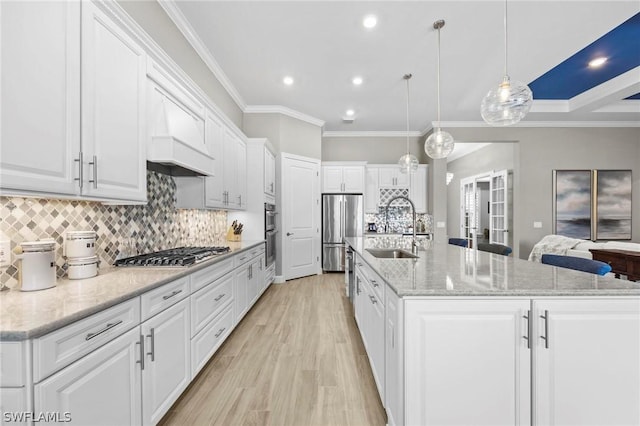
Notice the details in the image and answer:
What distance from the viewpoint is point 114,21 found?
1552mm

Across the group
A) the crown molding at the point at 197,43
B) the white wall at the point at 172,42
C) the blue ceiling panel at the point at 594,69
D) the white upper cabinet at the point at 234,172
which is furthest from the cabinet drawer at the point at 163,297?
the blue ceiling panel at the point at 594,69

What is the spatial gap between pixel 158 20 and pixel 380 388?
11.4ft

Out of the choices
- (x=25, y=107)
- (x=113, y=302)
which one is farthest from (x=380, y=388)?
(x=25, y=107)

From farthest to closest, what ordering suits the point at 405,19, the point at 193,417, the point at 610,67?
1. the point at 610,67
2. the point at 405,19
3. the point at 193,417

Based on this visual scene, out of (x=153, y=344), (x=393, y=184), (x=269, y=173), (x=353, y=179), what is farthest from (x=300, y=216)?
(x=153, y=344)

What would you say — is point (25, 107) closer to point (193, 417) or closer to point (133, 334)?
point (133, 334)

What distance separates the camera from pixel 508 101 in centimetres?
210

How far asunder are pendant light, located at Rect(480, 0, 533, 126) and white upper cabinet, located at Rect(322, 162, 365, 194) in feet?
12.4

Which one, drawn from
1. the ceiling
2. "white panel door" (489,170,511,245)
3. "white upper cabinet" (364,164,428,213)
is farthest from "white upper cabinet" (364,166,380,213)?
"white panel door" (489,170,511,245)

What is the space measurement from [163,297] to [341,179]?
4.76 m

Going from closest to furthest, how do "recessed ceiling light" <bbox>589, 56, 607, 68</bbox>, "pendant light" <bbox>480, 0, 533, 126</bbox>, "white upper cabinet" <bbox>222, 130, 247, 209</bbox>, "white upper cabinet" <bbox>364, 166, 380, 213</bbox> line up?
"pendant light" <bbox>480, 0, 533, 126</bbox>
"white upper cabinet" <bbox>222, 130, 247, 209</bbox>
"recessed ceiling light" <bbox>589, 56, 607, 68</bbox>
"white upper cabinet" <bbox>364, 166, 380, 213</bbox>

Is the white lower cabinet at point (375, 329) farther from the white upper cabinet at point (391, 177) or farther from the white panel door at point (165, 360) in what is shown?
the white upper cabinet at point (391, 177)

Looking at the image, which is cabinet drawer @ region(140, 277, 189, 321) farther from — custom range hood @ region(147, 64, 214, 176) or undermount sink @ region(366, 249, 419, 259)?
undermount sink @ region(366, 249, 419, 259)

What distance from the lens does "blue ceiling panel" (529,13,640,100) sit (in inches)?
123
